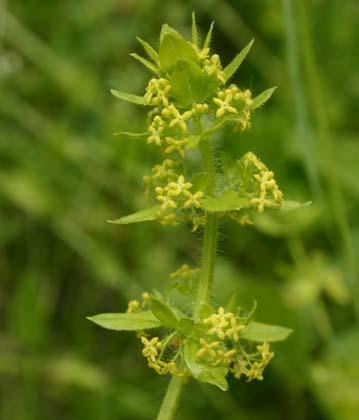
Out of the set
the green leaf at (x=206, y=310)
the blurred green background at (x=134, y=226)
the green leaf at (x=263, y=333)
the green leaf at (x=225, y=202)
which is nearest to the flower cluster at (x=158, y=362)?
the green leaf at (x=206, y=310)

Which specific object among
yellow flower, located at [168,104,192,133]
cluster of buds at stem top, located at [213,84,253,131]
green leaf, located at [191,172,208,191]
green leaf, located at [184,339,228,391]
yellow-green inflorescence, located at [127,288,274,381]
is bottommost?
green leaf, located at [184,339,228,391]

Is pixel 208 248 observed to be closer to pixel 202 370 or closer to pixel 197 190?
pixel 197 190

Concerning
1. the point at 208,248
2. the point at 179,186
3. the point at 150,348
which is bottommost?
the point at 150,348

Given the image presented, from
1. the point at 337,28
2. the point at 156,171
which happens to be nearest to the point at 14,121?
the point at 337,28

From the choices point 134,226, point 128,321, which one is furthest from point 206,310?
point 134,226

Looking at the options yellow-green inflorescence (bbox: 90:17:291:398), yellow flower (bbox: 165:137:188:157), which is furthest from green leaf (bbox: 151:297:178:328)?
yellow flower (bbox: 165:137:188:157)

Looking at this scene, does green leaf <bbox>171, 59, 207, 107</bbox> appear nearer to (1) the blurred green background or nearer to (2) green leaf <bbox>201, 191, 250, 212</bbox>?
(2) green leaf <bbox>201, 191, 250, 212</bbox>

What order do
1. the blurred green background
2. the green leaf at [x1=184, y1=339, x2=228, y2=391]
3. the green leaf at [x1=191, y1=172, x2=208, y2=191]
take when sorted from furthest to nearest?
the blurred green background → the green leaf at [x1=191, y1=172, x2=208, y2=191] → the green leaf at [x1=184, y1=339, x2=228, y2=391]
